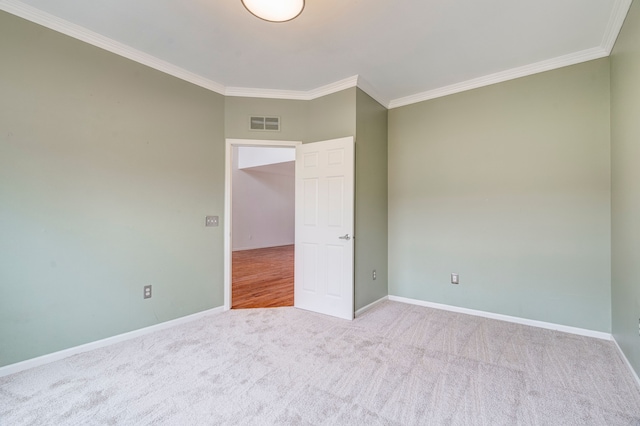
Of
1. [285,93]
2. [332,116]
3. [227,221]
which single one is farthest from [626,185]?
[227,221]

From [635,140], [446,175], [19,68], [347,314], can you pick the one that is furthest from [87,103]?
[635,140]

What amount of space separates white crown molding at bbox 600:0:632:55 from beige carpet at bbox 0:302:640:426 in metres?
2.69

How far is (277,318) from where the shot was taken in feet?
10.5

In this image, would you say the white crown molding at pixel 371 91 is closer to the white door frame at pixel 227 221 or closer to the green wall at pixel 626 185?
the white door frame at pixel 227 221

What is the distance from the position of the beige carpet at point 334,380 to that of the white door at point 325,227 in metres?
0.50

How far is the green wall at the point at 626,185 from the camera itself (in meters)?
1.98

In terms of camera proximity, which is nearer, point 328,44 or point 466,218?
point 328,44

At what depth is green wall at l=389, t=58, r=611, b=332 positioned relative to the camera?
2725 mm

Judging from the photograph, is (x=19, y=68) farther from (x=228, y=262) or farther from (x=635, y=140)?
(x=635, y=140)

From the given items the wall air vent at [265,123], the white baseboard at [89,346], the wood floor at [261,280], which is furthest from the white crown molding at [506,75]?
the white baseboard at [89,346]

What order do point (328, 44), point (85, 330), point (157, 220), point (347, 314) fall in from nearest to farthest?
point (85, 330)
point (328, 44)
point (157, 220)
point (347, 314)

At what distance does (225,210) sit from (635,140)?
3.76m

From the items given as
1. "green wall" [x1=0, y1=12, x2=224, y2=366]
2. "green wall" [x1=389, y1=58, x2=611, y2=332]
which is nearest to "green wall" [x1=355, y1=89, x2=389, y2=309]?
"green wall" [x1=389, y1=58, x2=611, y2=332]

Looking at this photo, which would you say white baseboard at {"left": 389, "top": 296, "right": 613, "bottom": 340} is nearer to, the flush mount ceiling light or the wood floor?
the wood floor
